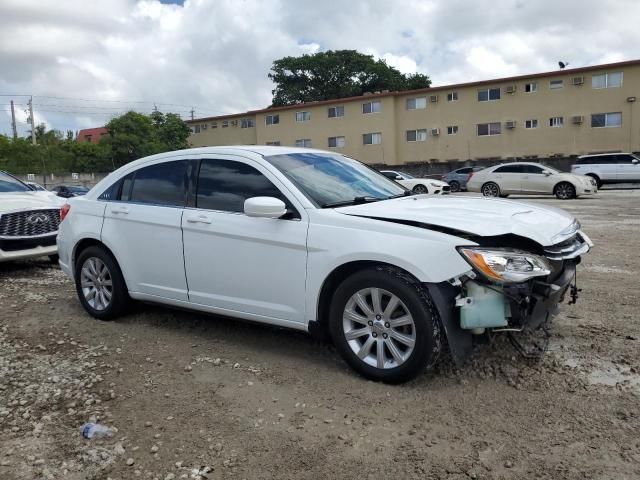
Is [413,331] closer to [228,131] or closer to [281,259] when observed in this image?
[281,259]

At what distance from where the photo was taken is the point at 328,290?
371 centimetres

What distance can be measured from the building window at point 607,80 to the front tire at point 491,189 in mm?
17109

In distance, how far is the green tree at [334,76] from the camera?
57750mm

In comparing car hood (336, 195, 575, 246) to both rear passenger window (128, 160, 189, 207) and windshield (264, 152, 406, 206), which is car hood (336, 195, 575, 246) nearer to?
windshield (264, 152, 406, 206)

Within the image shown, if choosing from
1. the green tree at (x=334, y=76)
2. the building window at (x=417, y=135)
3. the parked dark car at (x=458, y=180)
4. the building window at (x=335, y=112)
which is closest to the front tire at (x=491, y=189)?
the parked dark car at (x=458, y=180)

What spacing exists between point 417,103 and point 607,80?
12.3m

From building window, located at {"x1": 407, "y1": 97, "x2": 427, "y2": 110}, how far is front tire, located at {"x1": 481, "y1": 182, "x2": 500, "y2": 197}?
1892 cm

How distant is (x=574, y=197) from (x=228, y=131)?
34520 mm

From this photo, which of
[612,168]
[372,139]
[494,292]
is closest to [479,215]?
[494,292]

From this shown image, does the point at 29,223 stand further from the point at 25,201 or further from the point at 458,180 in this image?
the point at 458,180

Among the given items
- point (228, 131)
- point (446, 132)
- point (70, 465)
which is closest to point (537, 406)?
point (70, 465)

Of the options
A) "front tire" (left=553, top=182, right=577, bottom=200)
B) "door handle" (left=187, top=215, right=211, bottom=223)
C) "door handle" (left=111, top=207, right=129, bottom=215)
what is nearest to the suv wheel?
"door handle" (left=111, top=207, right=129, bottom=215)

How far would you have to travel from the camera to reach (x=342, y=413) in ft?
10.4

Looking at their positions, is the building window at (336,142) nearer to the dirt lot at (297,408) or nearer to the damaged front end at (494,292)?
the dirt lot at (297,408)
